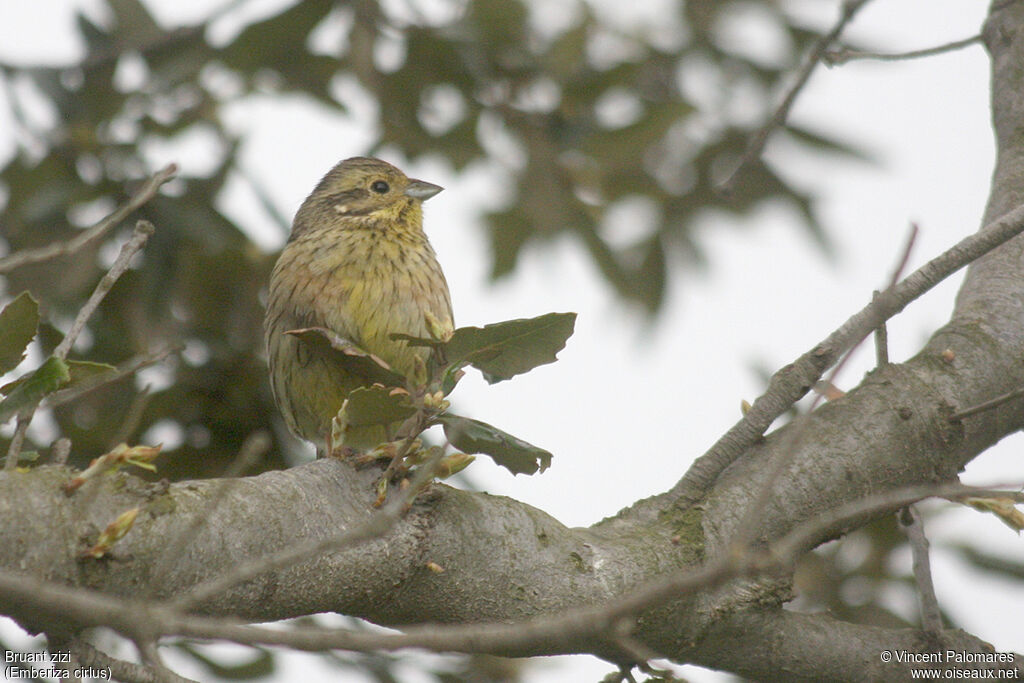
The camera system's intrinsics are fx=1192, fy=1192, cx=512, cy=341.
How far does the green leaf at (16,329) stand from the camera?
7.11 ft

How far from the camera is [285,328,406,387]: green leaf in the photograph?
256 centimetres

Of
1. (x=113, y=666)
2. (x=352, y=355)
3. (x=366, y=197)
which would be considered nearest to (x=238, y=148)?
(x=366, y=197)

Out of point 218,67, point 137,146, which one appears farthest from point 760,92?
point 137,146

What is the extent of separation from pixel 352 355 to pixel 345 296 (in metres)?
1.29

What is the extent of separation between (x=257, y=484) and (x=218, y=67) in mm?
2970

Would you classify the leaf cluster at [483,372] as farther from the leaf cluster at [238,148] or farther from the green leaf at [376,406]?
the leaf cluster at [238,148]

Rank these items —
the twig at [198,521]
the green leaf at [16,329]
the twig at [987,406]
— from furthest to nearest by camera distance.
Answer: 1. the twig at [987,406]
2. the green leaf at [16,329]
3. the twig at [198,521]

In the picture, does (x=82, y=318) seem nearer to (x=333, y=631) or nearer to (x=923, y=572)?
(x=333, y=631)

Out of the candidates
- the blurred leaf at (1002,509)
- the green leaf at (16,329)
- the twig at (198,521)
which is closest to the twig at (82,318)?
the green leaf at (16,329)

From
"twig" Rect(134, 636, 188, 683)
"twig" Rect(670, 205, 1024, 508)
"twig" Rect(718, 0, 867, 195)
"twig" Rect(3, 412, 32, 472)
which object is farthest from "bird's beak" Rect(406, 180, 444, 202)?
"twig" Rect(134, 636, 188, 683)

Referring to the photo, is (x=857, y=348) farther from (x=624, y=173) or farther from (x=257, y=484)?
(x=624, y=173)

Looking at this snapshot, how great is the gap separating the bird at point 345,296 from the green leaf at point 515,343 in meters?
0.93

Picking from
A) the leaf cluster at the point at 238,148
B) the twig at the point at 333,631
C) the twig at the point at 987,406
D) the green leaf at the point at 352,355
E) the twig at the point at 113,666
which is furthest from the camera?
the leaf cluster at the point at 238,148

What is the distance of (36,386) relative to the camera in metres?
2.10
